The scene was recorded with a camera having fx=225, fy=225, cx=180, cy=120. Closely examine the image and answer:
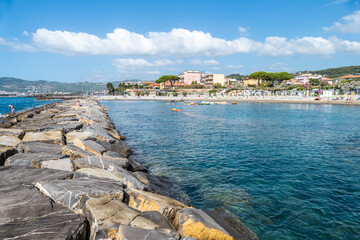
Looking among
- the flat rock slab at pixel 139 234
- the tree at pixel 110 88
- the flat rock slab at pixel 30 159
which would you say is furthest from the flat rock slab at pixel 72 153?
the tree at pixel 110 88

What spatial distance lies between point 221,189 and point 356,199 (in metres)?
5.31

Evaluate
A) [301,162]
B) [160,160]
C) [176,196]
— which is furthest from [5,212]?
[301,162]

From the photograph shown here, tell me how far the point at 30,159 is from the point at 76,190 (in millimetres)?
3833

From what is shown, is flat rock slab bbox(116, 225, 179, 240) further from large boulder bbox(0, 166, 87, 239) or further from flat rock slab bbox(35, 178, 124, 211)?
flat rock slab bbox(35, 178, 124, 211)

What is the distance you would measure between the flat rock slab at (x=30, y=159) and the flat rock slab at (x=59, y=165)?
32 cm

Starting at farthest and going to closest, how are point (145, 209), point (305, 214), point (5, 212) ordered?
point (305, 214) < point (145, 209) < point (5, 212)

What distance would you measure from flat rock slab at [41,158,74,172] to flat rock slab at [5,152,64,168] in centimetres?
32

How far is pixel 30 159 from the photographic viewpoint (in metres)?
8.34

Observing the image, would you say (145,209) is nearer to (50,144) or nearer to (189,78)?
(50,144)

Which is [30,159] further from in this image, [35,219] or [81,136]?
[81,136]

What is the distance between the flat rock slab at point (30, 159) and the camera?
8125 millimetres

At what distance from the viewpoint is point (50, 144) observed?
1083 cm

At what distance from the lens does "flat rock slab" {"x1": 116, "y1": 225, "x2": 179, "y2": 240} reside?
419cm

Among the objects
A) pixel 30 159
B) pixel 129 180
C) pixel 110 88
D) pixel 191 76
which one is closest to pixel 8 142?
pixel 30 159
